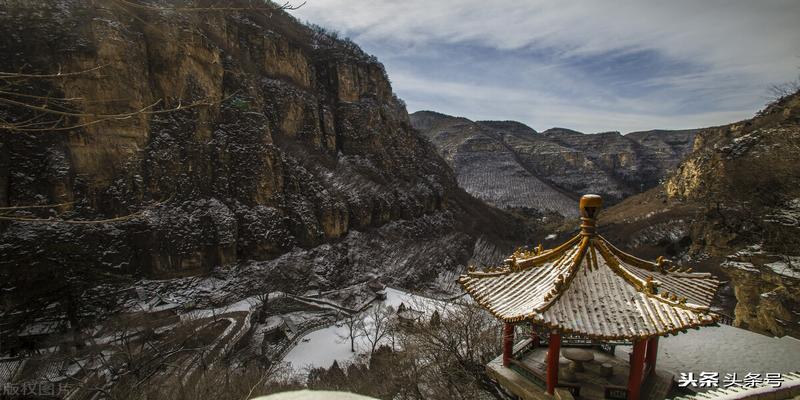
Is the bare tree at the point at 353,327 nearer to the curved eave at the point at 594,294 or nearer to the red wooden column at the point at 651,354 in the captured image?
the curved eave at the point at 594,294

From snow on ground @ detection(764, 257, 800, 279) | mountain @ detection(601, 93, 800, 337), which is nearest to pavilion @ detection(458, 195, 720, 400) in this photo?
snow on ground @ detection(764, 257, 800, 279)

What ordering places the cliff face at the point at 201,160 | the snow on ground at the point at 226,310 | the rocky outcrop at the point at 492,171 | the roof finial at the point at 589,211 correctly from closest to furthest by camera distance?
the roof finial at the point at 589,211 < the snow on ground at the point at 226,310 < the cliff face at the point at 201,160 < the rocky outcrop at the point at 492,171

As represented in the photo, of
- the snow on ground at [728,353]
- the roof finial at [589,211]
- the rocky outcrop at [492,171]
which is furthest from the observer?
the rocky outcrop at [492,171]

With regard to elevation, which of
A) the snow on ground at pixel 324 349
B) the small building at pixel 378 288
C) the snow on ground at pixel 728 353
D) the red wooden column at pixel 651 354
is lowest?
the small building at pixel 378 288

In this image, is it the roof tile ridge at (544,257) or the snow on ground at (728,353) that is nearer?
the roof tile ridge at (544,257)

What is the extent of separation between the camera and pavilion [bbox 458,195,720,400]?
5.17 metres

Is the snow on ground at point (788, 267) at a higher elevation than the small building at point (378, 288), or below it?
higher

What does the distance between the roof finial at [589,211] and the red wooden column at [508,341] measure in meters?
2.32

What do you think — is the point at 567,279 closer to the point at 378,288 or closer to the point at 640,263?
the point at 640,263

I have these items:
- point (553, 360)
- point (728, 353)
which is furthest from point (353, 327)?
point (553, 360)

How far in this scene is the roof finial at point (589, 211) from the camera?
19.6 ft

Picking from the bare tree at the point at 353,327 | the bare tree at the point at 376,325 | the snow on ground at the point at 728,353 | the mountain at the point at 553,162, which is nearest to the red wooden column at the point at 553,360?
the snow on ground at the point at 728,353

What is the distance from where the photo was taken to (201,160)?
3447 cm

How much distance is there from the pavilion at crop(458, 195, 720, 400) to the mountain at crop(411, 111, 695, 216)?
84.5 metres
